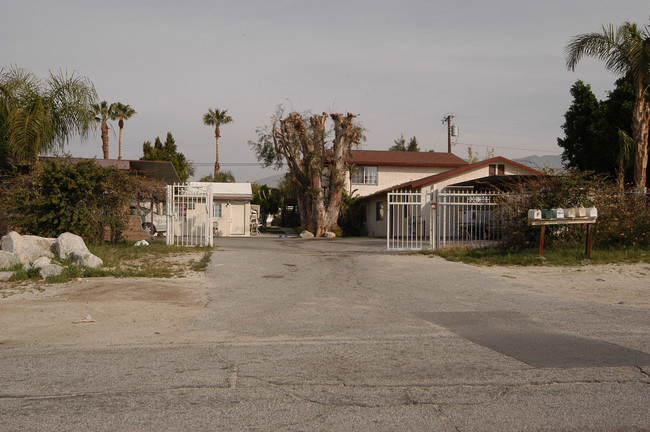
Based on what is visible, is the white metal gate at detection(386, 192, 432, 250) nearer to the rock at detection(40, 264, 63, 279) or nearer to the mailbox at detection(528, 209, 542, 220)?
the mailbox at detection(528, 209, 542, 220)

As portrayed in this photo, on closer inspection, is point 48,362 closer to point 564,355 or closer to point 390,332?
point 390,332

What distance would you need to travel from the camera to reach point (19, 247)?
12.5 m

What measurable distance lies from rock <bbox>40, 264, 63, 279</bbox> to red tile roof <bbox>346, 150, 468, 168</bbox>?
28.0m

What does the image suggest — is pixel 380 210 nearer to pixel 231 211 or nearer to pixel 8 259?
pixel 231 211

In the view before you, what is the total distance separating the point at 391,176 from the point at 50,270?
102ft

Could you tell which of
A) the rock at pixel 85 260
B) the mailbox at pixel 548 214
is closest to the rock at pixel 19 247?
the rock at pixel 85 260

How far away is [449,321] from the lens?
7961 mm

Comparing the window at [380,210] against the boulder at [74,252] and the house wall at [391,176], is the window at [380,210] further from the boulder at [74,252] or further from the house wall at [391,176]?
the boulder at [74,252]

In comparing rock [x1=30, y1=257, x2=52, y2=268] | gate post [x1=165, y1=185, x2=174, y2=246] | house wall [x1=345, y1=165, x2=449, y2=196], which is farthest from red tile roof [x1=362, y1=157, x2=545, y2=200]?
rock [x1=30, y1=257, x2=52, y2=268]

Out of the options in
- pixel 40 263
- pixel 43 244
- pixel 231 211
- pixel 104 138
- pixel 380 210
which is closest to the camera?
pixel 40 263

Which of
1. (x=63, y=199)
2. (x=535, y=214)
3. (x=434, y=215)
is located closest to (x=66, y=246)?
(x=63, y=199)

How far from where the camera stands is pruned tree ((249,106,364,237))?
33.3 m

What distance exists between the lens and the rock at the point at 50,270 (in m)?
11.2

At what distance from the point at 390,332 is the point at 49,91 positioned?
16.8 meters
